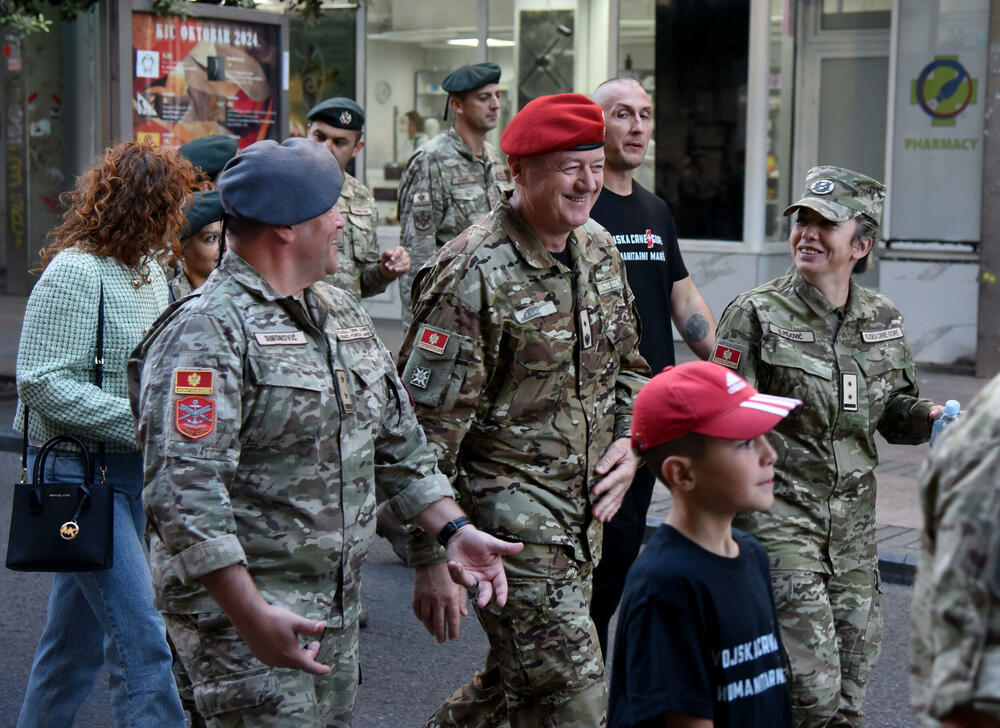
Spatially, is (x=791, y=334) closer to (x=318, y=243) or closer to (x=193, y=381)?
(x=318, y=243)

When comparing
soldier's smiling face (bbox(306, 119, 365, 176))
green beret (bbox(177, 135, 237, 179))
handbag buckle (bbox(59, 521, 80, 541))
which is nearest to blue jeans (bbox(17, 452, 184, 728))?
handbag buckle (bbox(59, 521, 80, 541))

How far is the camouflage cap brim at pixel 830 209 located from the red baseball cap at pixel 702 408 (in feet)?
5.25

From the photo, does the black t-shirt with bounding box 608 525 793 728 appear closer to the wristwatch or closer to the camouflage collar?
the wristwatch

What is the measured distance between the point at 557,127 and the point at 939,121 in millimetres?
9764

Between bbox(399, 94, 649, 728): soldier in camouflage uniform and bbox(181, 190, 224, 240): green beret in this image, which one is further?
bbox(181, 190, 224, 240): green beret

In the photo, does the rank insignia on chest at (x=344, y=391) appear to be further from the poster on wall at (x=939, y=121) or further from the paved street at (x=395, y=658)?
the poster on wall at (x=939, y=121)

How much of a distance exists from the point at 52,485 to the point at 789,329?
2.23m

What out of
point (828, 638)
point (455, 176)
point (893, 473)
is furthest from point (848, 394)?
point (893, 473)

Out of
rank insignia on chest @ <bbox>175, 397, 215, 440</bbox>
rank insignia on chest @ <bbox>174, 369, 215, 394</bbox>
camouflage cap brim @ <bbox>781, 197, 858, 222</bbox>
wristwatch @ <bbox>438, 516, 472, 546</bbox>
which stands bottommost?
wristwatch @ <bbox>438, 516, 472, 546</bbox>

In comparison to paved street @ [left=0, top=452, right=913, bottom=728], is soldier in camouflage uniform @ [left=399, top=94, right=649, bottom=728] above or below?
above

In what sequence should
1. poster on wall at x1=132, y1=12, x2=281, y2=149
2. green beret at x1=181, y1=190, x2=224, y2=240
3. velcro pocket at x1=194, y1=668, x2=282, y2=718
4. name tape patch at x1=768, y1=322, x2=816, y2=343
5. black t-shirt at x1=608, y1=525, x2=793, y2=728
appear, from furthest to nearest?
1. poster on wall at x1=132, y1=12, x2=281, y2=149
2. green beret at x1=181, y1=190, x2=224, y2=240
3. name tape patch at x1=768, y1=322, x2=816, y2=343
4. velcro pocket at x1=194, y1=668, x2=282, y2=718
5. black t-shirt at x1=608, y1=525, x2=793, y2=728

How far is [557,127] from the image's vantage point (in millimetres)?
4109

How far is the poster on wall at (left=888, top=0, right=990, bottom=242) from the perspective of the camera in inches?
501

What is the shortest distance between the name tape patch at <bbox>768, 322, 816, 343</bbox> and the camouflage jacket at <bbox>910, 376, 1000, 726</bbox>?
244 cm
